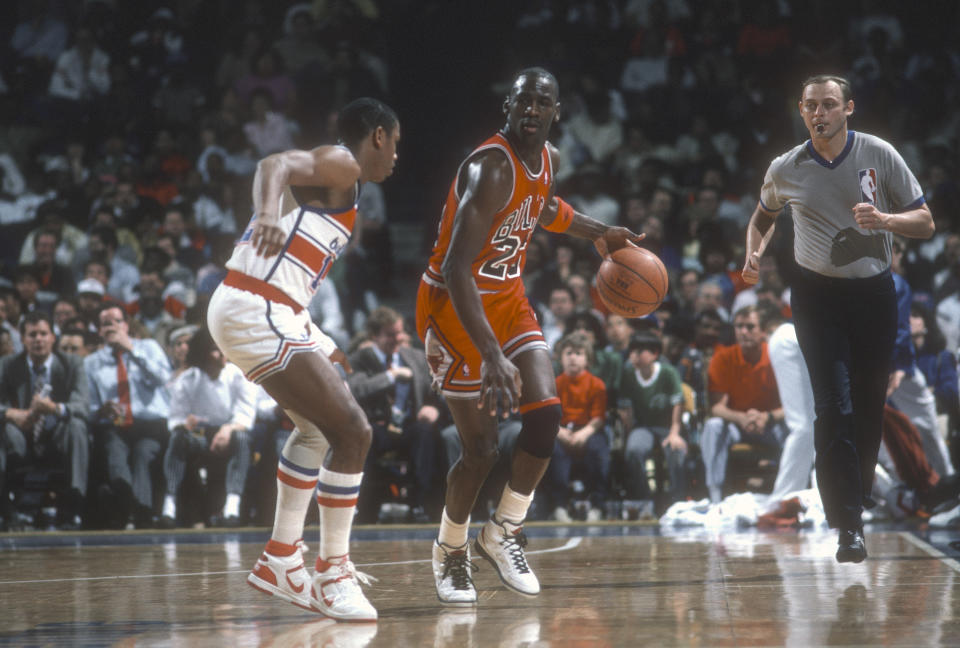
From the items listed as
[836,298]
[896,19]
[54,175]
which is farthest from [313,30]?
[836,298]

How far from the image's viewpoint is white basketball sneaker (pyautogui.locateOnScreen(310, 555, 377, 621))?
4270 mm

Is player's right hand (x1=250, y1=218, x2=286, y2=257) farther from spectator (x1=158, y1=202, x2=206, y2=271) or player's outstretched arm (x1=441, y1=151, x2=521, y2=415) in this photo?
spectator (x1=158, y1=202, x2=206, y2=271)

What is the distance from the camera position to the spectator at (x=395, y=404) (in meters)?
9.15

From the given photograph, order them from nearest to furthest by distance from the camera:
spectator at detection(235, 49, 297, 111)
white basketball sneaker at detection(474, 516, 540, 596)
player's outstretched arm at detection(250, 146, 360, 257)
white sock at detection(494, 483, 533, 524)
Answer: player's outstretched arm at detection(250, 146, 360, 257), white basketball sneaker at detection(474, 516, 540, 596), white sock at detection(494, 483, 533, 524), spectator at detection(235, 49, 297, 111)

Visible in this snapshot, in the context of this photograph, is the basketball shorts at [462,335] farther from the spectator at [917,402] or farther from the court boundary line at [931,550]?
the spectator at [917,402]

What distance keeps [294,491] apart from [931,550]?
130 inches

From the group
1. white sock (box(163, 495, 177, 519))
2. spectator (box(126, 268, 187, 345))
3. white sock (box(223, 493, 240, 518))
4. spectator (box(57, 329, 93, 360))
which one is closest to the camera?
white sock (box(223, 493, 240, 518))

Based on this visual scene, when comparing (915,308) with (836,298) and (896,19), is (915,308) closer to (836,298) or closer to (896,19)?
(836,298)

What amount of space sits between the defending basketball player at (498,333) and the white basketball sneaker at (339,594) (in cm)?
44

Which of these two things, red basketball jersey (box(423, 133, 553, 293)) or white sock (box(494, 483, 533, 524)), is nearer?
red basketball jersey (box(423, 133, 553, 293))

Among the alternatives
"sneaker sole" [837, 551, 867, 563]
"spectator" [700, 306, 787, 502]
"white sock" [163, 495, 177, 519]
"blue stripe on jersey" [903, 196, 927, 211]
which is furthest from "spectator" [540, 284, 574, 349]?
"sneaker sole" [837, 551, 867, 563]

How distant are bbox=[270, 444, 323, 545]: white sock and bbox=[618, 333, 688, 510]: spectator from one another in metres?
4.73

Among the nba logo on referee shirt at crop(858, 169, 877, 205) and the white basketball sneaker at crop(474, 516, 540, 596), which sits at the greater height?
the nba logo on referee shirt at crop(858, 169, 877, 205)

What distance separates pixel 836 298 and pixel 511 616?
210 centimetres
